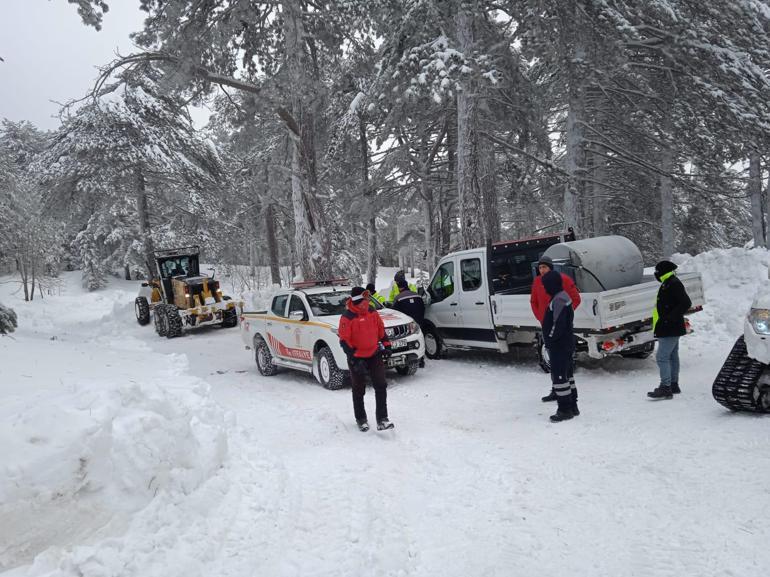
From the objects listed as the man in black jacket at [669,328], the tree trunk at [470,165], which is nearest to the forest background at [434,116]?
the tree trunk at [470,165]

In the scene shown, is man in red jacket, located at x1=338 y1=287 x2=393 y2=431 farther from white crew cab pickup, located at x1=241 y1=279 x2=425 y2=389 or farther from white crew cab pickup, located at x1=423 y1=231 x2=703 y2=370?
white crew cab pickup, located at x1=423 y1=231 x2=703 y2=370

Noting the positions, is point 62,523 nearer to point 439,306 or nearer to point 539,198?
point 439,306

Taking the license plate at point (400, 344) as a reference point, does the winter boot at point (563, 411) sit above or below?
below

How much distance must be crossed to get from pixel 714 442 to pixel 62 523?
17.6 ft

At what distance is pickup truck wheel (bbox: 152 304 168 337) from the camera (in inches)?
720

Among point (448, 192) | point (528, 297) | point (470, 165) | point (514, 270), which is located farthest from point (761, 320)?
point (448, 192)

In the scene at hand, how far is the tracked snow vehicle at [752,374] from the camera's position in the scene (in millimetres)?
5500

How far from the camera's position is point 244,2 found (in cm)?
1370

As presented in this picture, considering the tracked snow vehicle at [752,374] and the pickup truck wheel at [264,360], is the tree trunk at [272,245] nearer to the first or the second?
the pickup truck wheel at [264,360]

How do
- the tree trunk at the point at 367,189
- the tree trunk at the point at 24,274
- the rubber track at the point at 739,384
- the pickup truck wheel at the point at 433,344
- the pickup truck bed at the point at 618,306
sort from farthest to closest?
the tree trunk at the point at 24,274, the tree trunk at the point at 367,189, the pickup truck wheel at the point at 433,344, the pickup truck bed at the point at 618,306, the rubber track at the point at 739,384

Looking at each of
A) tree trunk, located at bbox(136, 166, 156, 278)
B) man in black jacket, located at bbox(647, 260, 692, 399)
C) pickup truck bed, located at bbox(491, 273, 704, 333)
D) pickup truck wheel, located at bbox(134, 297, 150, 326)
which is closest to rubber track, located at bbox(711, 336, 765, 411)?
man in black jacket, located at bbox(647, 260, 692, 399)

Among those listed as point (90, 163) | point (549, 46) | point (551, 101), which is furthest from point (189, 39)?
point (90, 163)

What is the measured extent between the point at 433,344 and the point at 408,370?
1.74m

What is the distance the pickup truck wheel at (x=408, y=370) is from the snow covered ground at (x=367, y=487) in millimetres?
2475
